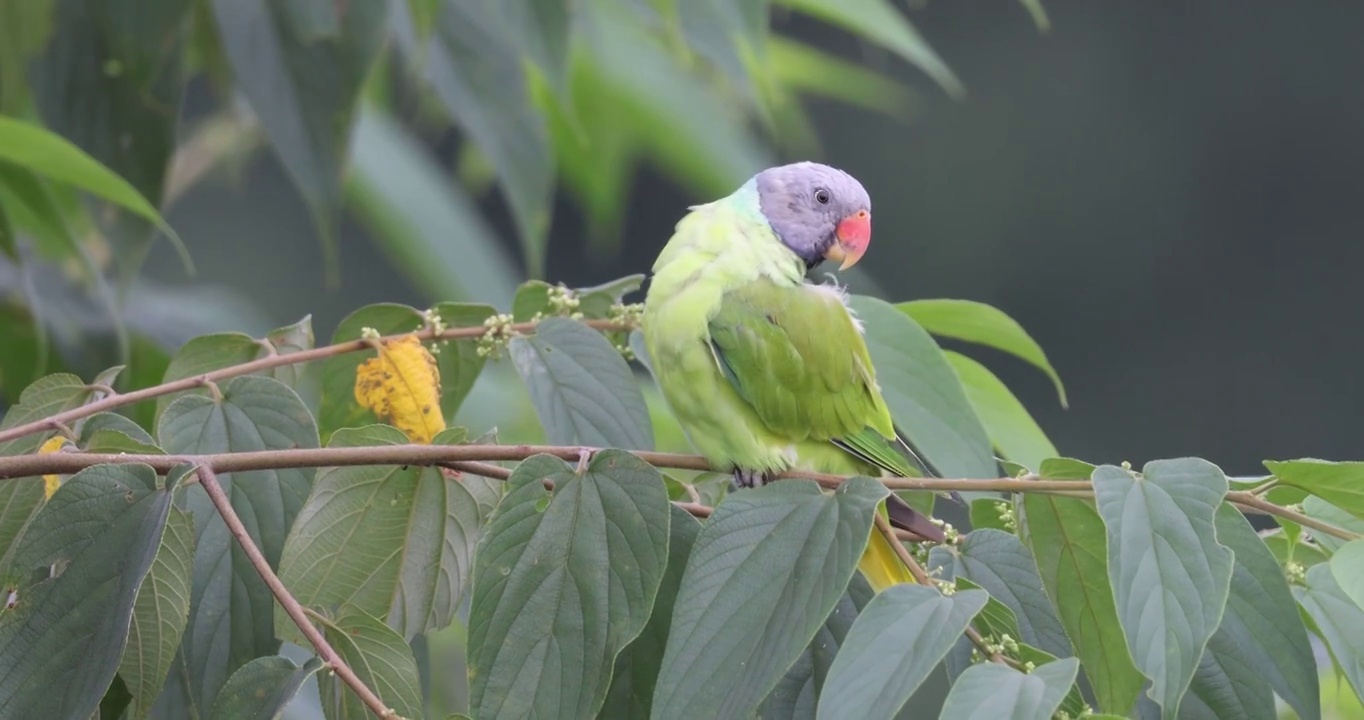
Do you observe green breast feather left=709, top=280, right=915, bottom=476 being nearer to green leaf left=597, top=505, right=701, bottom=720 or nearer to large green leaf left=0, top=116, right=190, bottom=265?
green leaf left=597, top=505, right=701, bottom=720

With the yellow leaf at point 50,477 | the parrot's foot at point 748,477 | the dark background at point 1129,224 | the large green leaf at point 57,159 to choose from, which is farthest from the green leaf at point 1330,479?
the dark background at point 1129,224

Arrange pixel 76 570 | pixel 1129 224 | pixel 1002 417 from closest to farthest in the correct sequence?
pixel 76 570 < pixel 1002 417 < pixel 1129 224

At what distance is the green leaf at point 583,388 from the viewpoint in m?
1.12

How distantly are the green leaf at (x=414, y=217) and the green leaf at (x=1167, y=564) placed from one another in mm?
2404

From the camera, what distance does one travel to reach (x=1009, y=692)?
29.3 inches

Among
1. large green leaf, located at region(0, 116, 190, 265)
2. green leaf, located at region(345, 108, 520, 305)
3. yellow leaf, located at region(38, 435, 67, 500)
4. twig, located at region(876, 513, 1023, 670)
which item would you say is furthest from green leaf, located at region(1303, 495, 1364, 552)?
green leaf, located at region(345, 108, 520, 305)

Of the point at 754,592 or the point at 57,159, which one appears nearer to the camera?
the point at 754,592

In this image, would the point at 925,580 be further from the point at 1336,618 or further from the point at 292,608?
the point at 292,608

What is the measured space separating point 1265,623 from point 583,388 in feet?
1.79

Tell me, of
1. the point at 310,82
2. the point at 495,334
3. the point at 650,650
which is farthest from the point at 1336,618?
the point at 310,82

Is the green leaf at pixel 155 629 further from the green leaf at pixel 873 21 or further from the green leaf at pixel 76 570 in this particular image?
the green leaf at pixel 873 21

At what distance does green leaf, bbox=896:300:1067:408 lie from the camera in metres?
1.19

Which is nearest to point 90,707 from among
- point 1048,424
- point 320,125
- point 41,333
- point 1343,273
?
point 41,333

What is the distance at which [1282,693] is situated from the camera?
866 mm
